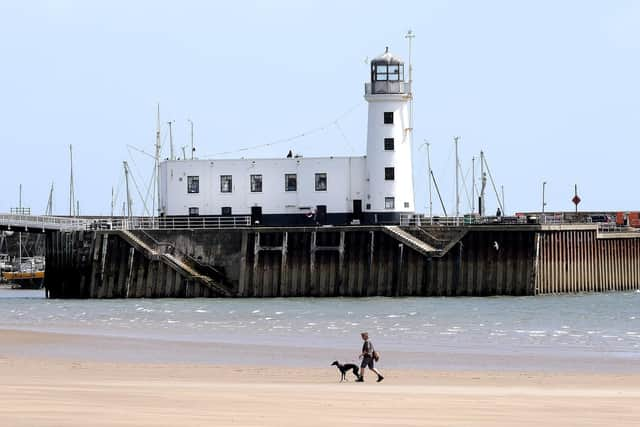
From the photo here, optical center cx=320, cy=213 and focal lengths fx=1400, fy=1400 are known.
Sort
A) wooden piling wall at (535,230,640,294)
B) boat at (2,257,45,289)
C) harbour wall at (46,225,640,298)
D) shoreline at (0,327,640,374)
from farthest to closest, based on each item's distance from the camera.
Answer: boat at (2,257,45,289), wooden piling wall at (535,230,640,294), harbour wall at (46,225,640,298), shoreline at (0,327,640,374)

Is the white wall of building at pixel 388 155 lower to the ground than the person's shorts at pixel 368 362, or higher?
higher

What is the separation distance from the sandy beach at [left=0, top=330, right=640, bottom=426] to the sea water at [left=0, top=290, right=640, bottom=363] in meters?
7.04

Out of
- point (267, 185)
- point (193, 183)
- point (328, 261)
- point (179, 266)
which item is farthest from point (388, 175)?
point (179, 266)

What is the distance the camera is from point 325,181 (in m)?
65.1

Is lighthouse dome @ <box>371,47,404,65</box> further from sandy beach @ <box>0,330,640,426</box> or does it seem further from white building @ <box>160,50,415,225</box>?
sandy beach @ <box>0,330,640,426</box>

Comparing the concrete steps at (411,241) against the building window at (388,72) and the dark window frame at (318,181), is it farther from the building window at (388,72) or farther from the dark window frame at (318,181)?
the building window at (388,72)

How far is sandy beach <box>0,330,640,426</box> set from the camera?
68.7ft

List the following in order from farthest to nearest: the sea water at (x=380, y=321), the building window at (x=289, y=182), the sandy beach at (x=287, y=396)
Result: the building window at (x=289, y=182), the sea water at (x=380, y=321), the sandy beach at (x=287, y=396)

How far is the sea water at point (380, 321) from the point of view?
128 feet

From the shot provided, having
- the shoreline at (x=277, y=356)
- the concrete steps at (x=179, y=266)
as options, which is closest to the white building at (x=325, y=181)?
the concrete steps at (x=179, y=266)

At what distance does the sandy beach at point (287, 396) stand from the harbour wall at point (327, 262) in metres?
26.9

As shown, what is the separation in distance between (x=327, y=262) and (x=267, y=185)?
→ 23.7 feet

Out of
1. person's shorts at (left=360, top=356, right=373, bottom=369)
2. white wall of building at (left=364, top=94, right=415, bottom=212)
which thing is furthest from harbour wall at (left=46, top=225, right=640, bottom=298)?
person's shorts at (left=360, top=356, right=373, bottom=369)

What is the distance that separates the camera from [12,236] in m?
128
